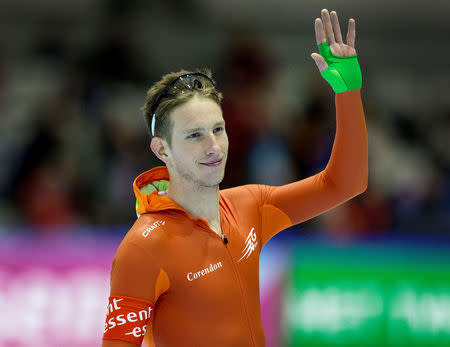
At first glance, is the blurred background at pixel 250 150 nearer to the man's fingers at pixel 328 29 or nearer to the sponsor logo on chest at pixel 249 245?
the sponsor logo on chest at pixel 249 245

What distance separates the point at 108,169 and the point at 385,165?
10.2ft

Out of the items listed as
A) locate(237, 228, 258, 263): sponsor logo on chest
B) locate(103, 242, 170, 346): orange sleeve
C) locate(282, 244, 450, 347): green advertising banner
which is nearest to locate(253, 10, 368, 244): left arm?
locate(237, 228, 258, 263): sponsor logo on chest

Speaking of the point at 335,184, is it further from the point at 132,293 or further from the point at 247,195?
the point at 132,293

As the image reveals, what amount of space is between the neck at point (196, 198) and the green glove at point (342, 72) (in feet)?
2.51

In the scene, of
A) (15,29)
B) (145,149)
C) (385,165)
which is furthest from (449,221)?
(15,29)

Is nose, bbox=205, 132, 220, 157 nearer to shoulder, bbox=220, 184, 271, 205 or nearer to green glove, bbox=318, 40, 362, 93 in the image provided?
shoulder, bbox=220, 184, 271, 205

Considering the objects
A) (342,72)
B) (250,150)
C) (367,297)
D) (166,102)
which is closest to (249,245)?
(166,102)

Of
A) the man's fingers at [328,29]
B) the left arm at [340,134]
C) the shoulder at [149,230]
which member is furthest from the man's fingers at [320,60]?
the shoulder at [149,230]

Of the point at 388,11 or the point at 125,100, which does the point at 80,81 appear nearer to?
the point at 125,100

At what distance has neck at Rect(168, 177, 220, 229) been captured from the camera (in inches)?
126

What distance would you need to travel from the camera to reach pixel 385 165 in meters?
7.54

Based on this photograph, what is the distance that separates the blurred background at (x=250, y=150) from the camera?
225 inches

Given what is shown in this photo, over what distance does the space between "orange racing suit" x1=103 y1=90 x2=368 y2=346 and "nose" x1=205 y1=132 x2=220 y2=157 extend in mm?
306

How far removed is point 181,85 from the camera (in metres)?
3.14
